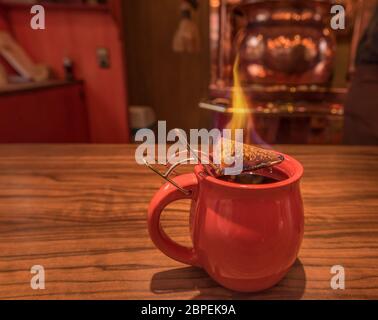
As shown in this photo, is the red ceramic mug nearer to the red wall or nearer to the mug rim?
the mug rim

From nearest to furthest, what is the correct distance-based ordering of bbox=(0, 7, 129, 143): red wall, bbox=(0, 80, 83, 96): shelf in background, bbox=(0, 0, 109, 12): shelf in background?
bbox=(0, 80, 83, 96): shelf in background, bbox=(0, 0, 109, 12): shelf in background, bbox=(0, 7, 129, 143): red wall

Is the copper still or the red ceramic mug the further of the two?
the copper still

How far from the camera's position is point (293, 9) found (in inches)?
56.3

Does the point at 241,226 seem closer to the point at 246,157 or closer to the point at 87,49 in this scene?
the point at 246,157

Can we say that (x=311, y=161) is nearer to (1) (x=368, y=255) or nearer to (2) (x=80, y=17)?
(1) (x=368, y=255)

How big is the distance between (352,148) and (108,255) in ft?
2.26

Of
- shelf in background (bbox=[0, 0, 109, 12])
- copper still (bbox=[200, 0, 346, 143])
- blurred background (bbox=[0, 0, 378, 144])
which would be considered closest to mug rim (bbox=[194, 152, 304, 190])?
blurred background (bbox=[0, 0, 378, 144])

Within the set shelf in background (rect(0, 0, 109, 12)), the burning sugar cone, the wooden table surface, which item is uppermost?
shelf in background (rect(0, 0, 109, 12))

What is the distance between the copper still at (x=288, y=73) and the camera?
1432 mm

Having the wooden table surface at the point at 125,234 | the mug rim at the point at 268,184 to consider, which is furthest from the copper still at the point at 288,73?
the mug rim at the point at 268,184

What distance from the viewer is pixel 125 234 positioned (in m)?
0.40

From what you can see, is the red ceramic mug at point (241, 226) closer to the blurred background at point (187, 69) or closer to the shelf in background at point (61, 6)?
the blurred background at point (187, 69)

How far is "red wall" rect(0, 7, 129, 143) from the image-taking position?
2.18 metres

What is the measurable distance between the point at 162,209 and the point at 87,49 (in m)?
2.25
